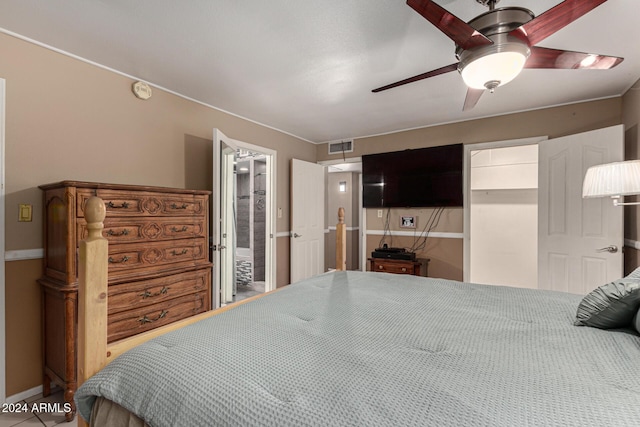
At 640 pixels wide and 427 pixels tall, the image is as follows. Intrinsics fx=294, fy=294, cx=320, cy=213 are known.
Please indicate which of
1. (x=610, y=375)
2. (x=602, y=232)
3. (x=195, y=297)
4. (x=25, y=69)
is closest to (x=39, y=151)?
(x=25, y=69)

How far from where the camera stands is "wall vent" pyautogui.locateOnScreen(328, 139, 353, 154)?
481 centimetres

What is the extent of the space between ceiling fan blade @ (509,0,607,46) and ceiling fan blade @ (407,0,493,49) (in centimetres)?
16

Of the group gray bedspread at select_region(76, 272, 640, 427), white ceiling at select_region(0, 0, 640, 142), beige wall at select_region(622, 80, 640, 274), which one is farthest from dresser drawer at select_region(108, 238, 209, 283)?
beige wall at select_region(622, 80, 640, 274)

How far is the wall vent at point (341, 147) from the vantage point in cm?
481

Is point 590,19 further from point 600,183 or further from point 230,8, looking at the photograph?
point 230,8

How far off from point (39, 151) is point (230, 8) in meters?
1.72

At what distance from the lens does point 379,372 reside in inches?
33.5

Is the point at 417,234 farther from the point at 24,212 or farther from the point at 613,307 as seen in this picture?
the point at 24,212

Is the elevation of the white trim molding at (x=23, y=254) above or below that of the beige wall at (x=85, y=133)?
below

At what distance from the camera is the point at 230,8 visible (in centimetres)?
173

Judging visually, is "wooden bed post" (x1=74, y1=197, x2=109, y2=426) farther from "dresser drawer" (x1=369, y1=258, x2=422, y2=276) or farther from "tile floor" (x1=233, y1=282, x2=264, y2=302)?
"dresser drawer" (x1=369, y1=258, x2=422, y2=276)

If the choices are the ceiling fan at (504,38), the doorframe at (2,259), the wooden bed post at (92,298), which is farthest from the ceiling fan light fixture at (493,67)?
the doorframe at (2,259)

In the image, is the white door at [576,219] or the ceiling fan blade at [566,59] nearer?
the ceiling fan blade at [566,59]

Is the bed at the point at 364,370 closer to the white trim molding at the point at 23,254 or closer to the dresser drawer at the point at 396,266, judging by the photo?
the white trim molding at the point at 23,254
